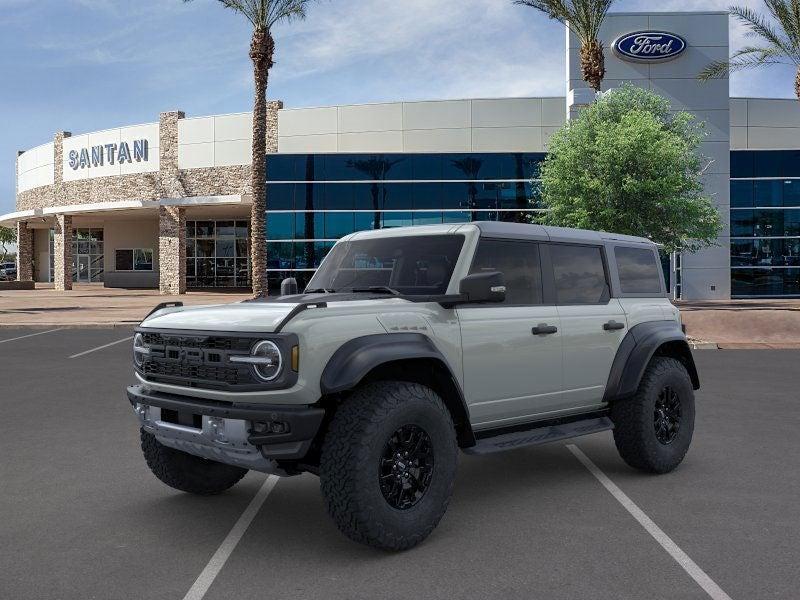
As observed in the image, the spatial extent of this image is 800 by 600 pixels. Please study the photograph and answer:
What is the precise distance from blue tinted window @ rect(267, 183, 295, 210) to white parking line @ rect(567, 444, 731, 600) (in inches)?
1170

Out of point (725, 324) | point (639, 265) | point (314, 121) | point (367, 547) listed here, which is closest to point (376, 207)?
point (314, 121)

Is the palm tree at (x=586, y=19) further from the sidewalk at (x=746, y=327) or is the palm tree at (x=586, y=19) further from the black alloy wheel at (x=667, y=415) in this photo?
the black alloy wheel at (x=667, y=415)

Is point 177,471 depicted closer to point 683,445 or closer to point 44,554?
point 44,554

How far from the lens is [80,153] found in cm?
4822

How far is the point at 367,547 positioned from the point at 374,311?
1.40 meters

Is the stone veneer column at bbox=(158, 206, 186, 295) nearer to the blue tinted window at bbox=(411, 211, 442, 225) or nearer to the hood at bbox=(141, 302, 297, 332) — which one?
the blue tinted window at bbox=(411, 211, 442, 225)

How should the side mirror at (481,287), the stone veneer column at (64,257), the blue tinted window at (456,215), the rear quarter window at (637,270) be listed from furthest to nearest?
1. the stone veneer column at (64,257)
2. the blue tinted window at (456,215)
3. the rear quarter window at (637,270)
4. the side mirror at (481,287)

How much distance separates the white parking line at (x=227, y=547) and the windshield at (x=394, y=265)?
1623mm

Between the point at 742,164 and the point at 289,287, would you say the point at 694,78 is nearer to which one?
the point at 742,164

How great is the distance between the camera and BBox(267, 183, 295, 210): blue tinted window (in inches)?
1373

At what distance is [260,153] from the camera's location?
87.6ft

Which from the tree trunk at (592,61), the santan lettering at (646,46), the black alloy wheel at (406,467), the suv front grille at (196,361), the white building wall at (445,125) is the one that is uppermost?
the santan lettering at (646,46)

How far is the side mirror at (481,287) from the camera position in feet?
15.1

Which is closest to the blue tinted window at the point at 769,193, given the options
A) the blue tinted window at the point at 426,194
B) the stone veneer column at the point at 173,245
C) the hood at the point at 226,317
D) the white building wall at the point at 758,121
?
the white building wall at the point at 758,121
